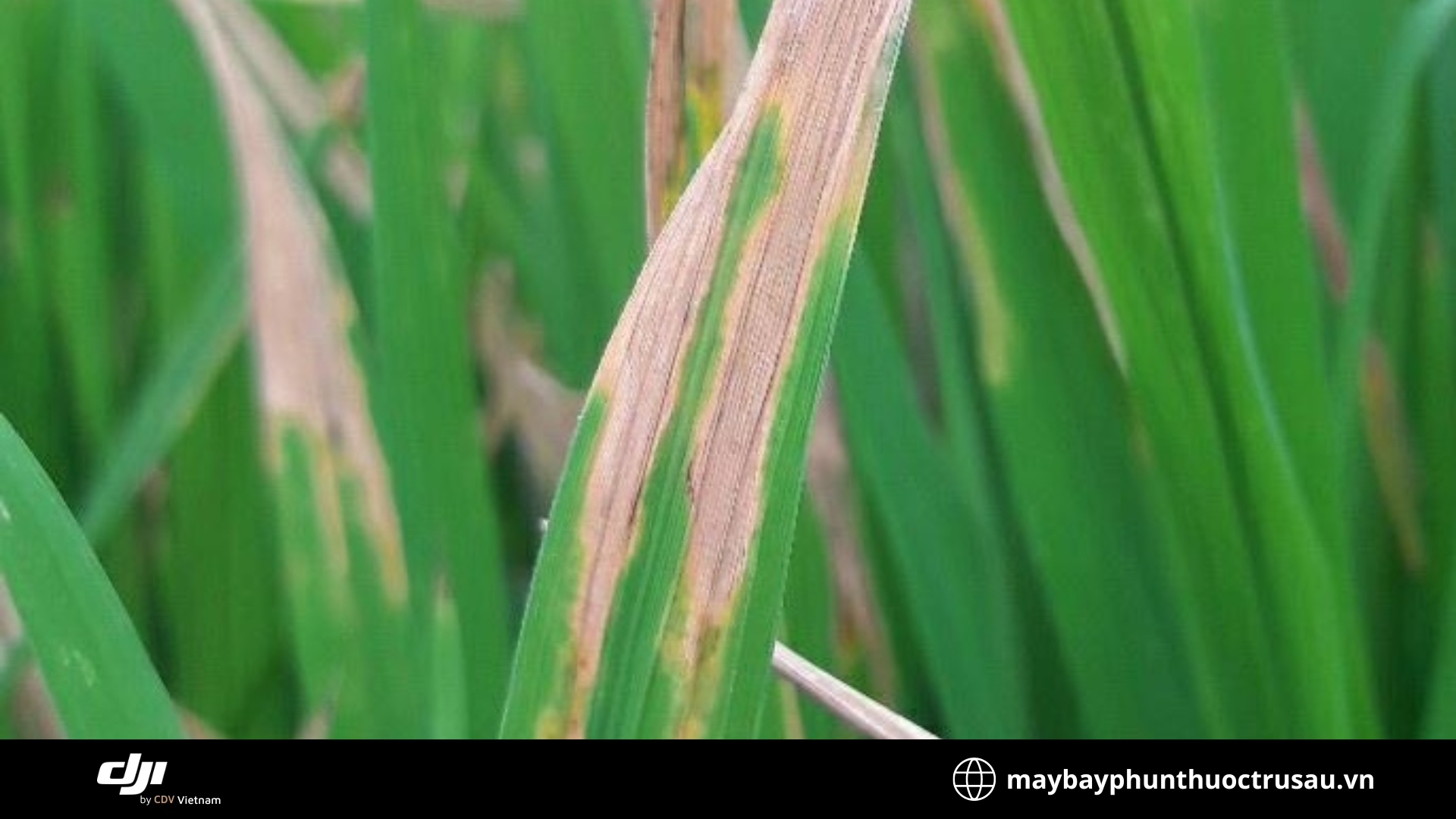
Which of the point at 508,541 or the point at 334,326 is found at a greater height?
the point at 334,326

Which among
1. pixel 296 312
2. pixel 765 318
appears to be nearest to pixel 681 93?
pixel 765 318

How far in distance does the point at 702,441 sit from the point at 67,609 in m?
0.14

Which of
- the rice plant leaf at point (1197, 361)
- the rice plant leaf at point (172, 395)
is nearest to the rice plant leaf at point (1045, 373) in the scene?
the rice plant leaf at point (1197, 361)

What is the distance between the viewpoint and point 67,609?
1.06ft

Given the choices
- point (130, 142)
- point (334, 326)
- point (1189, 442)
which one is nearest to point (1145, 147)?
point (1189, 442)

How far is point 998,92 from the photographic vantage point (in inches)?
17.8

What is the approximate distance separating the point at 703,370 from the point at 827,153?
0.16 feet

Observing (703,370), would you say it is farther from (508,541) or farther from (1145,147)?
(508,541)
